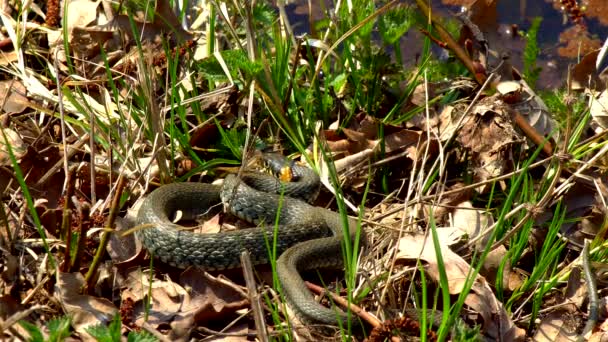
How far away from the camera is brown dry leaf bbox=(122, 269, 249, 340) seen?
438cm

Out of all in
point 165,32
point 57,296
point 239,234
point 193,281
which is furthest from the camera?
point 165,32

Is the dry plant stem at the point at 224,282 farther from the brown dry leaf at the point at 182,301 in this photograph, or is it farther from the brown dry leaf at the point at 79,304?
the brown dry leaf at the point at 79,304

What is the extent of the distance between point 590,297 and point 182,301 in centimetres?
225

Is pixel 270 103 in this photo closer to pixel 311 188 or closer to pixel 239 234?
pixel 311 188

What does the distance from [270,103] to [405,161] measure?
41.4 inches

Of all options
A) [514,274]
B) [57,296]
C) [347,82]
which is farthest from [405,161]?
[57,296]

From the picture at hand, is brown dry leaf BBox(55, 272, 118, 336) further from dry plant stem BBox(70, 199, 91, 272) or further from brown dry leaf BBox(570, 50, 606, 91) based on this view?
brown dry leaf BBox(570, 50, 606, 91)

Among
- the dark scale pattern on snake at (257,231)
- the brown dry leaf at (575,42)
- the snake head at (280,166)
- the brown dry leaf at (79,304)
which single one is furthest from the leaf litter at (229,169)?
the brown dry leaf at (575,42)

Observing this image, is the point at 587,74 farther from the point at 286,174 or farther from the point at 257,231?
the point at 257,231

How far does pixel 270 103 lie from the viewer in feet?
18.8

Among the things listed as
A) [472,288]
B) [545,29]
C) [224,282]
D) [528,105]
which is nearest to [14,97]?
[224,282]

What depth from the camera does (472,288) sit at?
4.51 m

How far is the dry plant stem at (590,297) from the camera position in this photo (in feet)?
14.3

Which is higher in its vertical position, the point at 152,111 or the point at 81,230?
the point at 152,111
